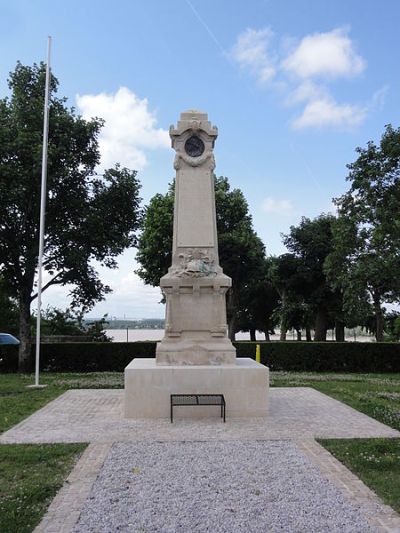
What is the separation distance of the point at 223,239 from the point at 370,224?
1121cm

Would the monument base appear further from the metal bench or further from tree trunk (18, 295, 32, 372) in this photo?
tree trunk (18, 295, 32, 372)

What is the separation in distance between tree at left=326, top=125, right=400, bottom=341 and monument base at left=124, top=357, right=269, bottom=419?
13384mm

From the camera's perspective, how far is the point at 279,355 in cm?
2275

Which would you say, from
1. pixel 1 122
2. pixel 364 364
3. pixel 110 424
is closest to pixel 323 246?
pixel 364 364

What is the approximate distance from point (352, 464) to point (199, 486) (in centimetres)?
232

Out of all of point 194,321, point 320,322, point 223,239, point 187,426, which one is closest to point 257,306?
point 320,322

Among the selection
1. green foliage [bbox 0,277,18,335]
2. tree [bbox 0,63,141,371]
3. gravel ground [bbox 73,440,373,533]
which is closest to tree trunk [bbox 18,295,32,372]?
tree [bbox 0,63,141,371]

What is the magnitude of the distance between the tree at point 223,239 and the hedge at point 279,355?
10825 millimetres

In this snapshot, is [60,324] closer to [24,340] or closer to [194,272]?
[24,340]

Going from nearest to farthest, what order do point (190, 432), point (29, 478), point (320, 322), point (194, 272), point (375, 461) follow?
point (29, 478)
point (375, 461)
point (190, 432)
point (194, 272)
point (320, 322)

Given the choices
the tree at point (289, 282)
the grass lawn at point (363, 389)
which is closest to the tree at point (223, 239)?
the tree at point (289, 282)

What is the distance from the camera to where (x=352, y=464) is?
274 inches

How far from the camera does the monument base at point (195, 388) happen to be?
10586 mm

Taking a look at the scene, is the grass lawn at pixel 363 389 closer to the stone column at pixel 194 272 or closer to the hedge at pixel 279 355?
the hedge at pixel 279 355
